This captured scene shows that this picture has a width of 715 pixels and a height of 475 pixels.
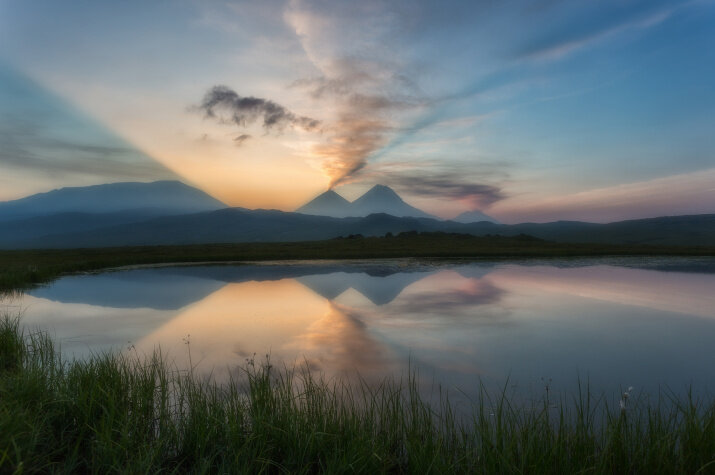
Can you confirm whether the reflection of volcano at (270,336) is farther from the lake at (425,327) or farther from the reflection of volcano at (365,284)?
the reflection of volcano at (365,284)

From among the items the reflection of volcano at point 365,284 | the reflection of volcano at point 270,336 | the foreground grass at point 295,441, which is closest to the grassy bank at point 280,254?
the reflection of volcano at point 270,336

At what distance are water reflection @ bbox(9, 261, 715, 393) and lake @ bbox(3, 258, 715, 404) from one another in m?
0.05

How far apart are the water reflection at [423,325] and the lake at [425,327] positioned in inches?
2.0

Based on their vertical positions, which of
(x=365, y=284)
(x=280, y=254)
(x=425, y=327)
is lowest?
(x=425, y=327)

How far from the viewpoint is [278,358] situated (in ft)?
32.6

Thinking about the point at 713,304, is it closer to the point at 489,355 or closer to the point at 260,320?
the point at 489,355

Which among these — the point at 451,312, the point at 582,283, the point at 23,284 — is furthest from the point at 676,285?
the point at 23,284

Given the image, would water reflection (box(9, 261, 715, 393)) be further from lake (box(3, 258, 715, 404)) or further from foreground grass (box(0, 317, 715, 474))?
foreground grass (box(0, 317, 715, 474))

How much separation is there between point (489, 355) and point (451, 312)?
556cm

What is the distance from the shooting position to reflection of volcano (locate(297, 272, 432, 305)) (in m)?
20.3

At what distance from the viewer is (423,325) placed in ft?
44.6

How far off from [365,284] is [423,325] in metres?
10.8

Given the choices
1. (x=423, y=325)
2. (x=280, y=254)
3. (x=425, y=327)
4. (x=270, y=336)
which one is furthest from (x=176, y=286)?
(x=280, y=254)

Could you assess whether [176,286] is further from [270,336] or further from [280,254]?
[280,254]
